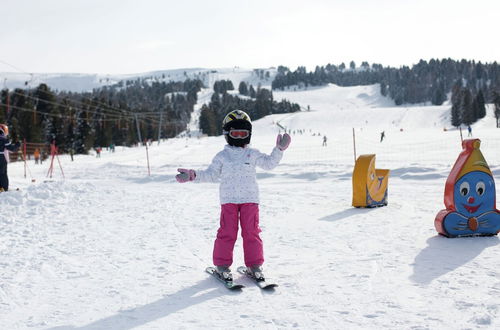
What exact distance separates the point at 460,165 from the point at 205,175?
13.5 ft

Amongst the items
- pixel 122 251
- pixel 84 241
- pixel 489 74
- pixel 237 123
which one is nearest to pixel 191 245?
pixel 122 251

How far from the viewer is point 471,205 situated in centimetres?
671

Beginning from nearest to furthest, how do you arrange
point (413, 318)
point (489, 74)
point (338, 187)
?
point (413, 318)
point (338, 187)
point (489, 74)

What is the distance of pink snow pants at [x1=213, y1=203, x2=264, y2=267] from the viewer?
5.01 meters

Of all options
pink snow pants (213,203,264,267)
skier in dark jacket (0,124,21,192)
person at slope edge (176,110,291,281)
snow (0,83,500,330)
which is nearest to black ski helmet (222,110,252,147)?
person at slope edge (176,110,291,281)

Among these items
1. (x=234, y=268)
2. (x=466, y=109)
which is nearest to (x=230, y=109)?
(x=466, y=109)

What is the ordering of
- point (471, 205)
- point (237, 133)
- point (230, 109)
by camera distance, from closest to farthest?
point (237, 133) → point (471, 205) → point (230, 109)

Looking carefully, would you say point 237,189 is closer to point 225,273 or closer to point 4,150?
point 225,273

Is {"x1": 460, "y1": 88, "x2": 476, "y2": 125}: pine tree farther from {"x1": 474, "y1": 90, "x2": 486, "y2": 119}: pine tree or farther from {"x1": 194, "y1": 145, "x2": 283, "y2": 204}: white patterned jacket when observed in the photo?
{"x1": 194, "y1": 145, "x2": 283, "y2": 204}: white patterned jacket

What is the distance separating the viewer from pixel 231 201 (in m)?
5.00

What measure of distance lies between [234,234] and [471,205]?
12.8ft

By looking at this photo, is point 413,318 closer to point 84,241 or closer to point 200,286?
point 200,286

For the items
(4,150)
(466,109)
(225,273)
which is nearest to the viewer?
(225,273)

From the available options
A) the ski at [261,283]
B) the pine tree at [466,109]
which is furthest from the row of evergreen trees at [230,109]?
the ski at [261,283]
